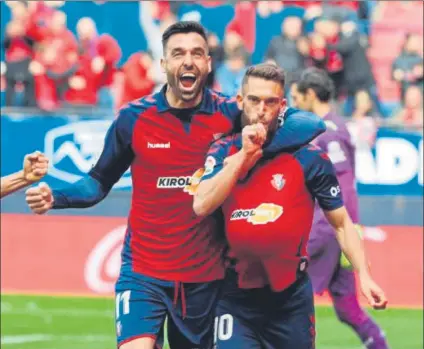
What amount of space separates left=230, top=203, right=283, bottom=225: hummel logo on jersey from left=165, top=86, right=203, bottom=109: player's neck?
31.8 inches

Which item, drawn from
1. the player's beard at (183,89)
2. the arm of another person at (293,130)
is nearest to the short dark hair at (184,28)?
the player's beard at (183,89)

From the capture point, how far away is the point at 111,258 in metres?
14.6

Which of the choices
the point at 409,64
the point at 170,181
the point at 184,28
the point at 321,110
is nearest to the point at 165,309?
the point at 170,181

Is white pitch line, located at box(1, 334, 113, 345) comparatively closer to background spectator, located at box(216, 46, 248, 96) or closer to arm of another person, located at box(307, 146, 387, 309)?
arm of another person, located at box(307, 146, 387, 309)

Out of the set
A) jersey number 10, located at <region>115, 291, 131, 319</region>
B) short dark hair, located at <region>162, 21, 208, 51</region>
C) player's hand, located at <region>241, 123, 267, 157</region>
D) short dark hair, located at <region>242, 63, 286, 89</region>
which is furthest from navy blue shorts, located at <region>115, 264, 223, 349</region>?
short dark hair, located at <region>162, 21, 208, 51</region>

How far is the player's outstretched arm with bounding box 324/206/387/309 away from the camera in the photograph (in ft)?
23.2

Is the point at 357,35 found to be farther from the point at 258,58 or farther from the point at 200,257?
the point at 200,257

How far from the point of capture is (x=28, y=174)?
6789 mm

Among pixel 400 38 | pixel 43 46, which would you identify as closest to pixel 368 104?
pixel 400 38

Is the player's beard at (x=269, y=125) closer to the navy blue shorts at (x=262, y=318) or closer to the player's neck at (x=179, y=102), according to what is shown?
the player's neck at (x=179, y=102)

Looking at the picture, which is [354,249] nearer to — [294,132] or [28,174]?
[294,132]

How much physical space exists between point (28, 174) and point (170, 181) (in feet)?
3.24

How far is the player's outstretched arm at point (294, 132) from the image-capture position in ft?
23.1

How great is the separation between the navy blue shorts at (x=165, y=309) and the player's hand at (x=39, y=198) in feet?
2.34
